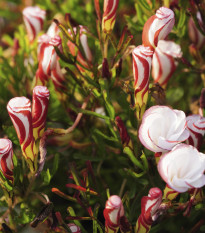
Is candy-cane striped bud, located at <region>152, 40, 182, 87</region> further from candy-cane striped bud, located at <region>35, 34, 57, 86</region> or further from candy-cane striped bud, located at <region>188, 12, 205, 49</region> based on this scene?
candy-cane striped bud, located at <region>35, 34, 57, 86</region>

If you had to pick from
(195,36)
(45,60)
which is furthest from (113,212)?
(195,36)

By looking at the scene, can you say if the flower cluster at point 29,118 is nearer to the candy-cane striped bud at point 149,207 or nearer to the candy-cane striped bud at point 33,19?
the candy-cane striped bud at point 149,207

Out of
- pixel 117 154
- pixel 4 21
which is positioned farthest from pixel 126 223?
pixel 4 21

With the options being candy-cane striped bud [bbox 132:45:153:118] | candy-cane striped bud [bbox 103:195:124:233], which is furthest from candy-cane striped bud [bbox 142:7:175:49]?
candy-cane striped bud [bbox 103:195:124:233]

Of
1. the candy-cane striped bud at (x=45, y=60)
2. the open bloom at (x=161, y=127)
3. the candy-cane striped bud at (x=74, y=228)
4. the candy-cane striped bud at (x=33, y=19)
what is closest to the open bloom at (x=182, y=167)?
the open bloom at (x=161, y=127)

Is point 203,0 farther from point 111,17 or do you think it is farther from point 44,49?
point 44,49

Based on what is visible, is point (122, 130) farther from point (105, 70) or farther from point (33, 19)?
point (33, 19)
